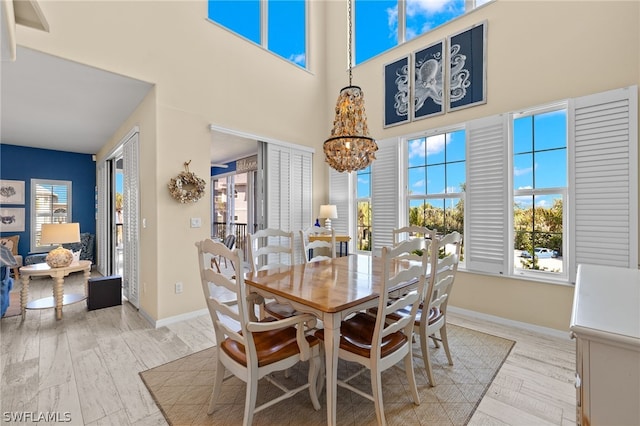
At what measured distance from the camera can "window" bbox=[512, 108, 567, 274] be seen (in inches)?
117

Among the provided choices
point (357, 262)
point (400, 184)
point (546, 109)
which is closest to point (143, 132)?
point (357, 262)

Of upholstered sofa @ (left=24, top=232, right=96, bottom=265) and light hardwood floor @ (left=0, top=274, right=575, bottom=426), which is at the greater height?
upholstered sofa @ (left=24, top=232, right=96, bottom=265)

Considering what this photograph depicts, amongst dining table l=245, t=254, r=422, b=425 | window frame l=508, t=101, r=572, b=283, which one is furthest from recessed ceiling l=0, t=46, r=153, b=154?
window frame l=508, t=101, r=572, b=283

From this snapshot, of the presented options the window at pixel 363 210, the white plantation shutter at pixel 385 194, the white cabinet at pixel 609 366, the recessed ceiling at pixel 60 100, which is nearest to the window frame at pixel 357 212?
the window at pixel 363 210

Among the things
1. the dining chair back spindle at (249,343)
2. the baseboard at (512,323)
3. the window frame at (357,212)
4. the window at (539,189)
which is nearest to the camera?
the dining chair back spindle at (249,343)

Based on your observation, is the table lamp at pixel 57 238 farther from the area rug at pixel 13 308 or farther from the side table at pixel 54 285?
the area rug at pixel 13 308

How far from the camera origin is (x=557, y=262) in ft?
9.84

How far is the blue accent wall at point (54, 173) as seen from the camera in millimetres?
5535

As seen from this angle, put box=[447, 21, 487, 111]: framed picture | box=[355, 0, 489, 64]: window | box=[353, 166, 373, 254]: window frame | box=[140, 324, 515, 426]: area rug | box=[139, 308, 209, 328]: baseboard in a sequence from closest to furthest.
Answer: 1. box=[140, 324, 515, 426]: area rug
2. box=[139, 308, 209, 328]: baseboard
3. box=[447, 21, 487, 111]: framed picture
4. box=[355, 0, 489, 64]: window
5. box=[353, 166, 373, 254]: window frame

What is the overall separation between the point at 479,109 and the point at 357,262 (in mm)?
2410

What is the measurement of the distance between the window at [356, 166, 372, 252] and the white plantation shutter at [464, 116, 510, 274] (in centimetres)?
153

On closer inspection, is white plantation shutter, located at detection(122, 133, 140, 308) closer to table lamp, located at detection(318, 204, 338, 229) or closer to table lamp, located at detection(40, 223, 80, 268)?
table lamp, located at detection(40, 223, 80, 268)

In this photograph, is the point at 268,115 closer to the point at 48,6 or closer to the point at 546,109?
the point at 48,6

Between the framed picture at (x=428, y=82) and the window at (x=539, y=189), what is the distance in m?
0.96
